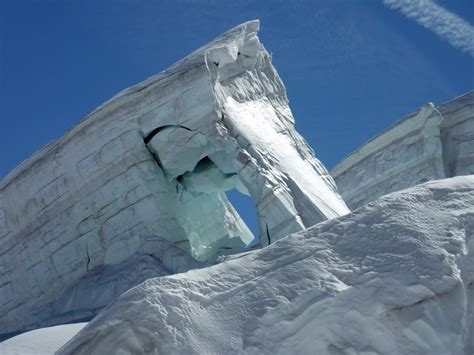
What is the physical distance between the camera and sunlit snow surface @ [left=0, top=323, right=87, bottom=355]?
7.61 metres

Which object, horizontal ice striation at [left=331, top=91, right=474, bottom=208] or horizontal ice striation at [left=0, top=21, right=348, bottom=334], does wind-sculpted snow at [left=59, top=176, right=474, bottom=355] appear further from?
horizontal ice striation at [left=331, top=91, right=474, bottom=208]

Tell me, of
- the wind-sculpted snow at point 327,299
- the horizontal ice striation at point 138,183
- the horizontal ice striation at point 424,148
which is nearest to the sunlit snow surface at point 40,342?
the wind-sculpted snow at point 327,299

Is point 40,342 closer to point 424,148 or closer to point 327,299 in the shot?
point 327,299

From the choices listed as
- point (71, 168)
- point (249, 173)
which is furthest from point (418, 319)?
point (71, 168)

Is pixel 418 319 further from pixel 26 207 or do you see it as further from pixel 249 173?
pixel 26 207

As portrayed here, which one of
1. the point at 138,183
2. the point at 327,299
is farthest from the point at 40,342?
the point at 138,183

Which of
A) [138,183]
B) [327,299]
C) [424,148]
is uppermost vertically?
[138,183]

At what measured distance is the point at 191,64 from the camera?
449 inches

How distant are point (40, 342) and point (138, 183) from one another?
4.00m

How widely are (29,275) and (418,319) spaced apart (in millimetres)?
8207

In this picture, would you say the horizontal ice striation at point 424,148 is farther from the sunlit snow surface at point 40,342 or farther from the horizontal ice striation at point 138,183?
the sunlit snow surface at point 40,342

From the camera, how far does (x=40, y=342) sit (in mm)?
7934

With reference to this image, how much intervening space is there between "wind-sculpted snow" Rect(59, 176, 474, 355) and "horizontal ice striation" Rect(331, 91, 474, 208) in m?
11.6

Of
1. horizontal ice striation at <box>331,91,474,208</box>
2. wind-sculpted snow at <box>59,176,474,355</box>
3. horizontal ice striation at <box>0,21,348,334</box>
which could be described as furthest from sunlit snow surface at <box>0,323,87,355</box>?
horizontal ice striation at <box>331,91,474,208</box>
